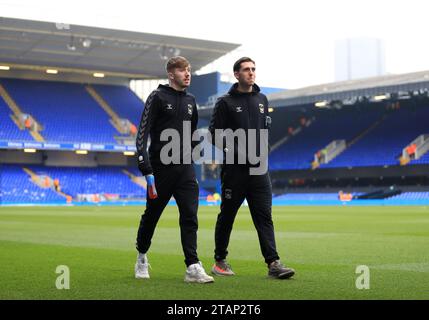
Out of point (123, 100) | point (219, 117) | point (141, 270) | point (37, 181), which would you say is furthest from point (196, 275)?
point (123, 100)

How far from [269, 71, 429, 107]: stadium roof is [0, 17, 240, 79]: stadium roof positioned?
5722 millimetres

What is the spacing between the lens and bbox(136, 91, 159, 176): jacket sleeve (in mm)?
7098

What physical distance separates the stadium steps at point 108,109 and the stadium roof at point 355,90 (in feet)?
42.4

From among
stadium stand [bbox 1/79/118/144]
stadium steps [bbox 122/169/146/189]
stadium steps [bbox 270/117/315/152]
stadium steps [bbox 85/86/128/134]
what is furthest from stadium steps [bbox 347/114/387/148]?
stadium stand [bbox 1/79/118/144]

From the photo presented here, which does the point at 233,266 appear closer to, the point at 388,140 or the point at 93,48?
Result: the point at 388,140

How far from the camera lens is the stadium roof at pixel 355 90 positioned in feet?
147

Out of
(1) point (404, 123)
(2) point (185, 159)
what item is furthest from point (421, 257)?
(1) point (404, 123)

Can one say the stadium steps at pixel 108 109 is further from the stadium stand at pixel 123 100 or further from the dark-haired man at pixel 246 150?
the dark-haired man at pixel 246 150

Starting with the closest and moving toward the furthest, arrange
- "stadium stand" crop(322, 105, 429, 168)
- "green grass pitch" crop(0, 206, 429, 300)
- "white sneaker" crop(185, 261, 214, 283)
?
"green grass pitch" crop(0, 206, 429, 300) < "white sneaker" crop(185, 261, 214, 283) < "stadium stand" crop(322, 105, 429, 168)

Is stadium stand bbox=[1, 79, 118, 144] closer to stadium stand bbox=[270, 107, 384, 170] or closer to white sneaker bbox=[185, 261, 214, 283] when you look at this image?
stadium stand bbox=[270, 107, 384, 170]

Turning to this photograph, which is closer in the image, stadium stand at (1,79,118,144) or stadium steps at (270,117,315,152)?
stadium stand at (1,79,118,144)

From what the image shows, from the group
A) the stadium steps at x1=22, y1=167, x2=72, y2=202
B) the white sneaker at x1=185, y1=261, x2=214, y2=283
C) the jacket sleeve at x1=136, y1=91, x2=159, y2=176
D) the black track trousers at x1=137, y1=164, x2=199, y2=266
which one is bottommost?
the white sneaker at x1=185, y1=261, x2=214, y2=283

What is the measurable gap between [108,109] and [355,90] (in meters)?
22.4
